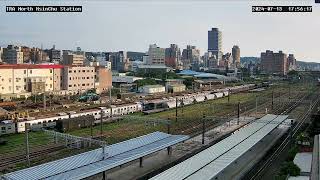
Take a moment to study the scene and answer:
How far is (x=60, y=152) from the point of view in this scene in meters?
28.3

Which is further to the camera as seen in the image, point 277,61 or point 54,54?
point 277,61

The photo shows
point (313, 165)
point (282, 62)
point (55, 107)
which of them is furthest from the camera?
point (282, 62)

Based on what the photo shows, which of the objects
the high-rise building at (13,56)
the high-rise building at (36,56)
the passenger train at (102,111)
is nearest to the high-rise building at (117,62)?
the high-rise building at (36,56)

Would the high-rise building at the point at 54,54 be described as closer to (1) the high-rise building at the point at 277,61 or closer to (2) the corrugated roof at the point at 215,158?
(1) the high-rise building at the point at 277,61

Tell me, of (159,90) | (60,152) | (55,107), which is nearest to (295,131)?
(60,152)

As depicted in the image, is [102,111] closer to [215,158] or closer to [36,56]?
[215,158]

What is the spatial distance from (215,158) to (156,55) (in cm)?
15987

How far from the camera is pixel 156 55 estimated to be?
594ft

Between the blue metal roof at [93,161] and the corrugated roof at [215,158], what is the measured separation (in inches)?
122

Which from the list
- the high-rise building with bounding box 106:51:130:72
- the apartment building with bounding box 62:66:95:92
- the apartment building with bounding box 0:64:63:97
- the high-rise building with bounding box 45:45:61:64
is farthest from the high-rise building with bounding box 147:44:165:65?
the apartment building with bounding box 0:64:63:97

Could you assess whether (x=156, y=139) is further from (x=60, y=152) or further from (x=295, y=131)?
(x=295, y=131)

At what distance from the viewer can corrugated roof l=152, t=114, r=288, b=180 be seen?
63.2 ft

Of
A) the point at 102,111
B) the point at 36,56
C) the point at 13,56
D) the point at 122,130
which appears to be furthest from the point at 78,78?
the point at 36,56

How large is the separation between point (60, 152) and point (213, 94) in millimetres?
45093
